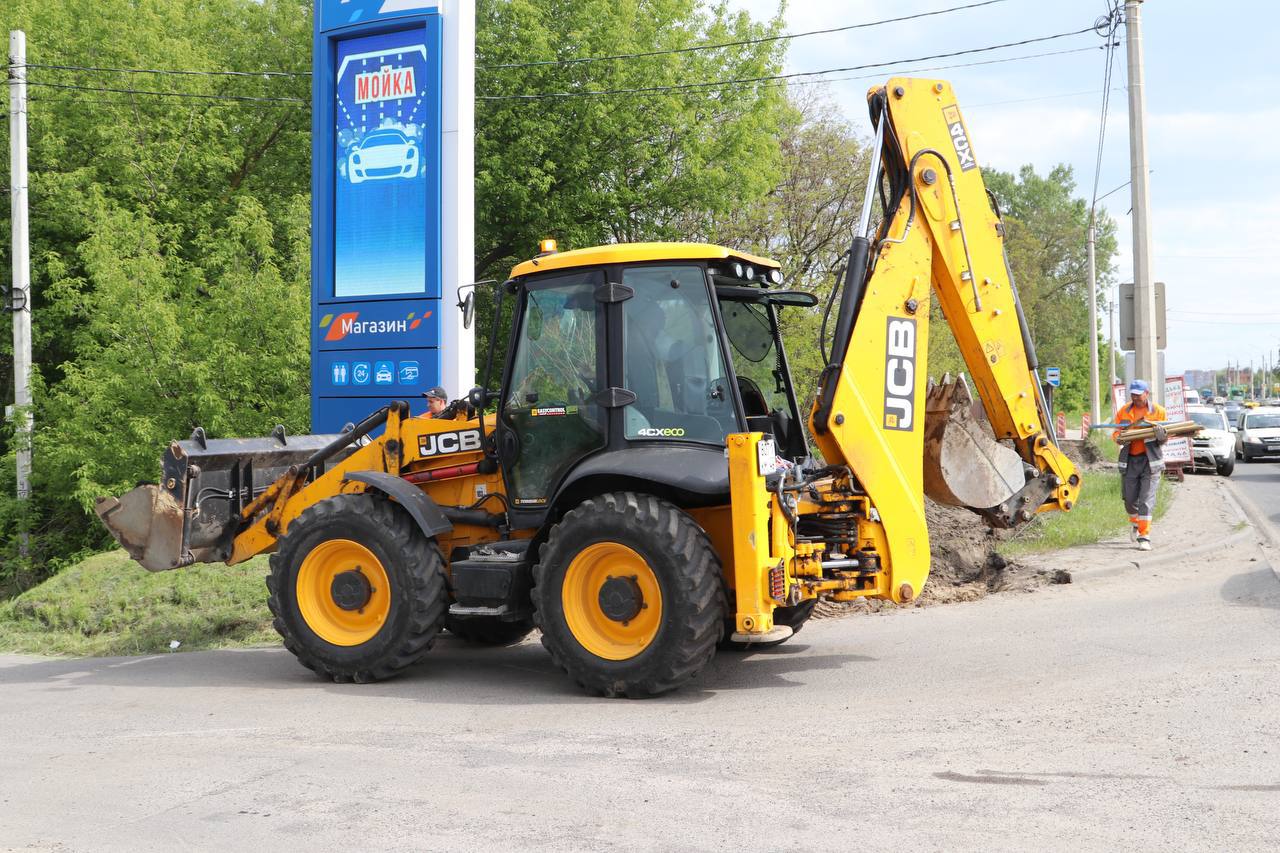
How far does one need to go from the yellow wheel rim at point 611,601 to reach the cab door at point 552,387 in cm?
75

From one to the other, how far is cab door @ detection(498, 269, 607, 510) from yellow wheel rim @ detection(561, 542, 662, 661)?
75 cm

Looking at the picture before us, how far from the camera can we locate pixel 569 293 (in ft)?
25.7

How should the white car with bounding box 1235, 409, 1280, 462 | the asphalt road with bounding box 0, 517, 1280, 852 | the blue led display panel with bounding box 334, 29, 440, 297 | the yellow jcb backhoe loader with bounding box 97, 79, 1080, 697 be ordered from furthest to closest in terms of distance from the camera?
the white car with bounding box 1235, 409, 1280, 462, the blue led display panel with bounding box 334, 29, 440, 297, the yellow jcb backhoe loader with bounding box 97, 79, 1080, 697, the asphalt road with bounding box 0, 517, 1280, 852

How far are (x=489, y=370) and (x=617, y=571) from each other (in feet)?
6.31

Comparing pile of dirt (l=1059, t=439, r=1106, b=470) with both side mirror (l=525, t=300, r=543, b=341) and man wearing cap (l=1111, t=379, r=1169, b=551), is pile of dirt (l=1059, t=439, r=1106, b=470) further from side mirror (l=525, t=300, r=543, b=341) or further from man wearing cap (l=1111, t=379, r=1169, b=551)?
side mirror (l=525, t=300, r=543, b=341)

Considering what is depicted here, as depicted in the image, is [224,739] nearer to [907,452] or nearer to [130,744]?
[130,744]

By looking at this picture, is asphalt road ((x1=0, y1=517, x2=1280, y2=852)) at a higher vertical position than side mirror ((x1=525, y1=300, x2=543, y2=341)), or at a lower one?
lower

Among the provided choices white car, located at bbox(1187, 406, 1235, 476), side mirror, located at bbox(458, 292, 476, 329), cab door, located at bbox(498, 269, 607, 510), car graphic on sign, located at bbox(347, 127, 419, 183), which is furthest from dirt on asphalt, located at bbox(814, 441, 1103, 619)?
white car, located at bbox(1187, 406, 1235, 476)

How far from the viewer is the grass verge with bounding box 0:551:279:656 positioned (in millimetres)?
10406

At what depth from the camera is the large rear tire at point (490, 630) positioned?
9359 millimetres

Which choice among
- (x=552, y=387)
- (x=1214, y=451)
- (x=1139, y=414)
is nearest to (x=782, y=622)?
(x=552, y=387)

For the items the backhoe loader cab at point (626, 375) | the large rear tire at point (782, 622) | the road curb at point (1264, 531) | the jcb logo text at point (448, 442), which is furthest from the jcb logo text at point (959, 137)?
the road curb at point (1264, 531)

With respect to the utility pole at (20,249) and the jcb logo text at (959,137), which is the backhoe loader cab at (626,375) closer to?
the jcb logo text at (959,137)

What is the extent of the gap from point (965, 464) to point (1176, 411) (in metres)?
12.4
